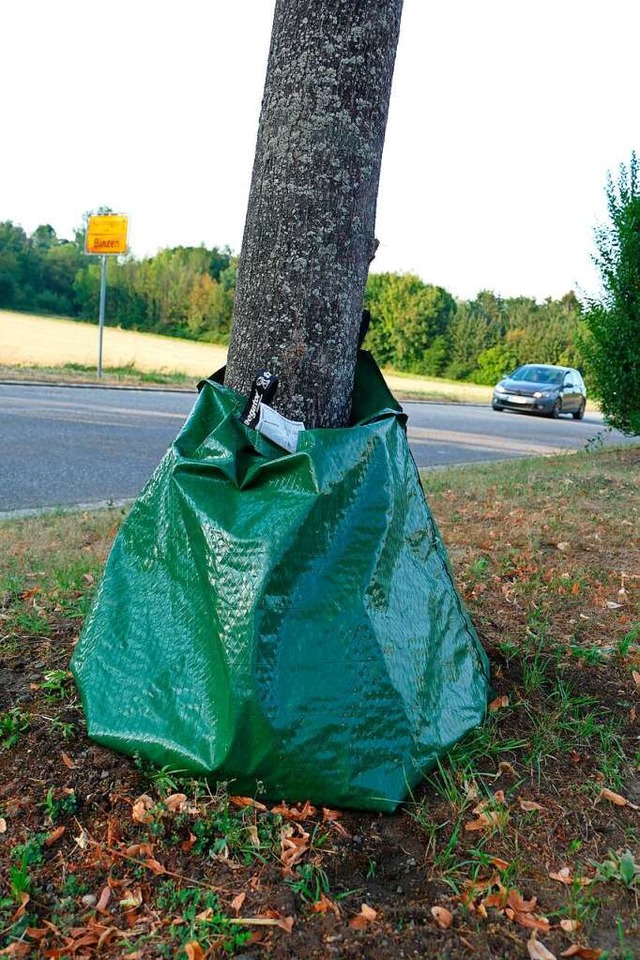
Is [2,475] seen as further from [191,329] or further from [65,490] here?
[191,329]

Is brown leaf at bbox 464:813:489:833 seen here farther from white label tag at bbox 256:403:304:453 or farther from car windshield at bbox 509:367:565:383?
car windshield at bbox 509:367:565:383

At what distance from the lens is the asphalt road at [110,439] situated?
654 centimetres

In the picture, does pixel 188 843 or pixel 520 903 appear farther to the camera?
pixel 188 843

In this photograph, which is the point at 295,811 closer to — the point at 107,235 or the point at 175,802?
the point at 175,802

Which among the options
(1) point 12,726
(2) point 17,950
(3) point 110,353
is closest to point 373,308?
(3) point 110,353

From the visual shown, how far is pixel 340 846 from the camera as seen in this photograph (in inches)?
74.5

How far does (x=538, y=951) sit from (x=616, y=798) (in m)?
0.62

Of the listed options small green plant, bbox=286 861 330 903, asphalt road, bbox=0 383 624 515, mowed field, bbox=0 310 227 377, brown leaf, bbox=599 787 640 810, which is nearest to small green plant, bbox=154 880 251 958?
small green plant, bbox=286 861 330 903

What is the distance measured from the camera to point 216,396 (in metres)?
2.49

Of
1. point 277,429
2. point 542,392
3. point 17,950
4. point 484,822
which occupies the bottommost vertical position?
point 542,392

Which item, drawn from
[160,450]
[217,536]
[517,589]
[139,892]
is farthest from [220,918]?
[160,450]

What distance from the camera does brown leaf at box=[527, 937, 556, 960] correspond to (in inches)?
62.9

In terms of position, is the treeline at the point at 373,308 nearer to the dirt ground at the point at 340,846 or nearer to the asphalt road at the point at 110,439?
the asphalt road at the point at 110,439

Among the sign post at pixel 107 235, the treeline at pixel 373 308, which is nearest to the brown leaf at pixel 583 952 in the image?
the sign post at pixel 107 235
